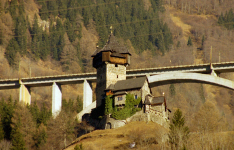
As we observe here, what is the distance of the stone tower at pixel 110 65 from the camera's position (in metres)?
75.6

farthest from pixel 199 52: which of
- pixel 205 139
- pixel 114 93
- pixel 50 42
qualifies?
pixel 205 139

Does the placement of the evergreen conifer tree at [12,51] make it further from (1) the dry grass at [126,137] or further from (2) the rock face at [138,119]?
(1) the dry grass at [126,137]

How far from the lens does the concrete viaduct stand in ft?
293

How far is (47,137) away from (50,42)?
9610 centimetres

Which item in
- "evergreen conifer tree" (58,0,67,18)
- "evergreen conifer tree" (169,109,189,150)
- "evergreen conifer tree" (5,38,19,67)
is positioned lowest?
"evergreen conifer tree" (169,109,189,150)

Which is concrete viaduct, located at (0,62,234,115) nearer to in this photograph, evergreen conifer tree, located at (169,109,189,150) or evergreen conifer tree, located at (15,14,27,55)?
evergreen conifer tree, located at (169,109,189,150)

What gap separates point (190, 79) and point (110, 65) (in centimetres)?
1994

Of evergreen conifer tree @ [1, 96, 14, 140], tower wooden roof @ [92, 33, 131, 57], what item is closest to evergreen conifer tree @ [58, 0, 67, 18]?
evergreen conifer tree @ [1, 96, 14, 140]

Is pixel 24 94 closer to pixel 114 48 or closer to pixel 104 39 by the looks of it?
pixel 114 48

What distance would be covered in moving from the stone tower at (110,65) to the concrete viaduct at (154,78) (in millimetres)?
13076

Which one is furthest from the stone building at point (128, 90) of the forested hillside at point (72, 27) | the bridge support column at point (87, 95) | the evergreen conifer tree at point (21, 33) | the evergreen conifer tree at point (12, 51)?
the evergreen conifer tree at point (21, 33)

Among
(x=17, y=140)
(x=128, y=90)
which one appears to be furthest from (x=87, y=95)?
(x=128, y=90)

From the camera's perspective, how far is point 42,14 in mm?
183375

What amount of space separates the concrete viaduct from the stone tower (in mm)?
13076
